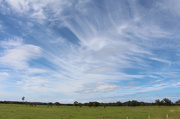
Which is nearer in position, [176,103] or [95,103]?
[95,103]

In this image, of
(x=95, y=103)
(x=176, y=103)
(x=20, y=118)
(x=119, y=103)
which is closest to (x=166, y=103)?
(x=176, y=103)

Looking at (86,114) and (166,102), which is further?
(166,102)

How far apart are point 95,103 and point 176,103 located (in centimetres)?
10390

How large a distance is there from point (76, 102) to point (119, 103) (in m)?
55.5

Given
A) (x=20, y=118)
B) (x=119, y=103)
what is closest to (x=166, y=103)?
(x=119, y=103)

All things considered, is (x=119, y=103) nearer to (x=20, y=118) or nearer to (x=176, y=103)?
(x=176, y=103)

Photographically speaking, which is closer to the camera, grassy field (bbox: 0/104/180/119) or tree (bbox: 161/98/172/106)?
grassy field (bbox: 0/104/180/119)

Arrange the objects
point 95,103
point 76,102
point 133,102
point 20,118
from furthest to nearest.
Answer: point 133,102 → point 76,102 → point 95,103 → point 20,118

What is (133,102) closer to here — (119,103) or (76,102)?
(119,103)

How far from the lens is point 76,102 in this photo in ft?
509

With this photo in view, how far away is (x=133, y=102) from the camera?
172 m

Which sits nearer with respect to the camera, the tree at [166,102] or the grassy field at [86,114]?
the grassy field at [86,114]

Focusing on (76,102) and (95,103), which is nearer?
(95,103)

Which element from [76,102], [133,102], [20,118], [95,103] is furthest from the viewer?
[133,102]
